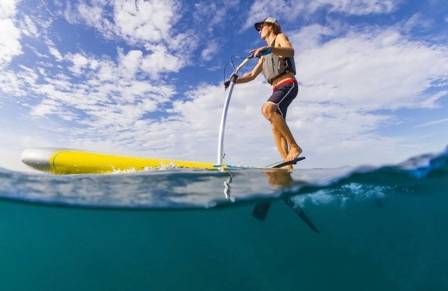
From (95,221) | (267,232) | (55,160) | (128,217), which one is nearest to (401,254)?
(267,232)

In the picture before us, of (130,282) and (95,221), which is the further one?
(130,282)

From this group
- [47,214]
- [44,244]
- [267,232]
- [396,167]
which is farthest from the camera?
[44,244]

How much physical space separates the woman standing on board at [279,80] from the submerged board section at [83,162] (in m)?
1.47

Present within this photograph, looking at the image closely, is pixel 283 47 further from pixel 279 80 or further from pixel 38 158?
pixel 38 158

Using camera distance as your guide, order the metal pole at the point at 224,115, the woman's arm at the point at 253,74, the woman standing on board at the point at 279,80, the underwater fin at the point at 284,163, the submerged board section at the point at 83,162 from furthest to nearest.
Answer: the woman's arm at the point at 253,74 → the submerged board section at the point at 83,162 → the metal pole at the point at 224,115 → the woman standing on board at the point at 279,80 → the underwater fin at the point at 284,163

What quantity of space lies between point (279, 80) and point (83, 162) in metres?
4.16

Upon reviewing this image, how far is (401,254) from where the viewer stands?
589 inches

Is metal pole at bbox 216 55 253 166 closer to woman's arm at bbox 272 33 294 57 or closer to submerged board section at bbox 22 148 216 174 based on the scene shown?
submerged board section at bbox 22 148 216 174

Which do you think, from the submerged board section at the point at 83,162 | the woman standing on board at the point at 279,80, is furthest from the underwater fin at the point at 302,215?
the submerged board section at the point at 83,162

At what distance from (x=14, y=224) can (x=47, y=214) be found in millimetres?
3631

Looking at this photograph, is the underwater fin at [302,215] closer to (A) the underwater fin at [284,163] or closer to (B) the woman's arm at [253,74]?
(A) the underwater fin at [284,163]

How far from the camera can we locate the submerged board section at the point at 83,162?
221 inches

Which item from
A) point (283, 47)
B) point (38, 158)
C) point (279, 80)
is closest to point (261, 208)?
point (279, 80)

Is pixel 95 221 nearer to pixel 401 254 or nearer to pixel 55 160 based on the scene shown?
pixel 55 160
